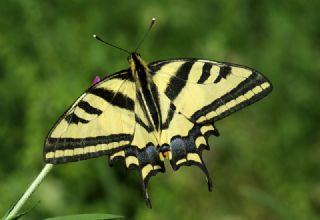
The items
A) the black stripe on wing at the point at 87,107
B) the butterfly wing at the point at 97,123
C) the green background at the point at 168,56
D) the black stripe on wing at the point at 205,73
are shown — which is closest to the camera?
the butterfly wing at the point at 97,123

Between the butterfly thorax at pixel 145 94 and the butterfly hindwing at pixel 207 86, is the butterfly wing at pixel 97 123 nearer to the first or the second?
the butterfly thorax at pixel 145 94

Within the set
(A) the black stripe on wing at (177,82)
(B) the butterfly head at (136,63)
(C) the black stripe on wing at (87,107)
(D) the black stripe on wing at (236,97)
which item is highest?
(B) the butterfly head at (136,63)

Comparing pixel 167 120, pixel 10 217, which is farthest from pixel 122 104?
pixel 10 217

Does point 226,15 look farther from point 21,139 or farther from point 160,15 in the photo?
point 21,139

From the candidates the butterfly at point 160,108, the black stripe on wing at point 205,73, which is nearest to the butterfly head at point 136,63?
the butterfly at point 160,108

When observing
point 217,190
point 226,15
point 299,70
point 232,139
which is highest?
point 226,15

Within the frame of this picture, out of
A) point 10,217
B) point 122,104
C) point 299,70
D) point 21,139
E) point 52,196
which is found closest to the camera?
point 10,217

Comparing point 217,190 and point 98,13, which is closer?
point 217,190

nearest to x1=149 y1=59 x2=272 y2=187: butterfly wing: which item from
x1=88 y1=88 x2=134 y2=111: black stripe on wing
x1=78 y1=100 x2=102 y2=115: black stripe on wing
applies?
x1=88 y1=88 x2=134 y2=111: black stripe on wing
